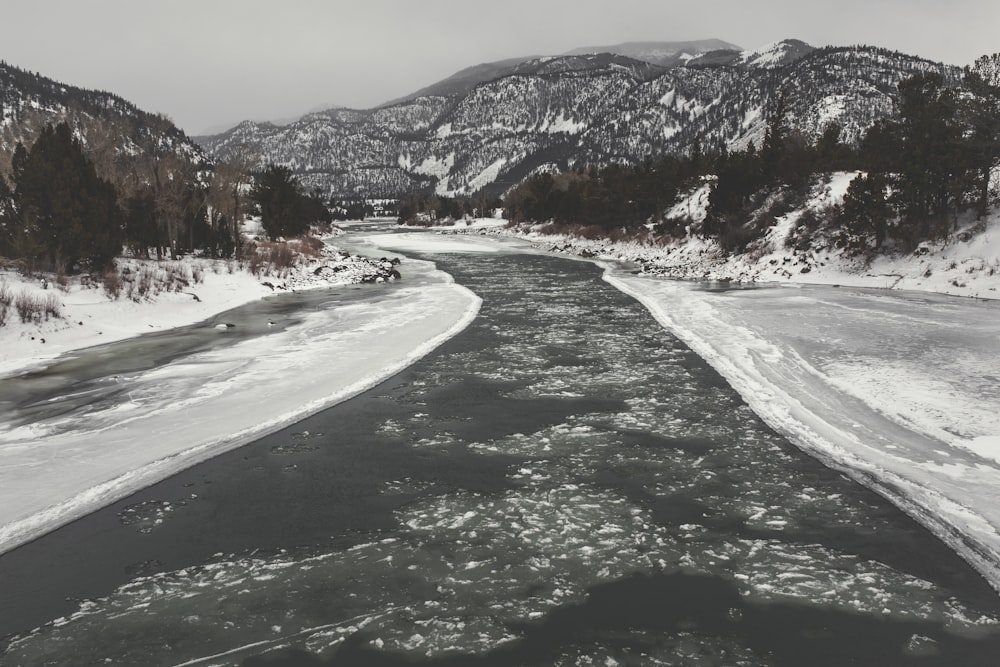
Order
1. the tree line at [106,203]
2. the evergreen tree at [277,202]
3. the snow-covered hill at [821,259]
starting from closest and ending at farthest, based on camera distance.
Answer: the tree line at [106,203] < the snow-covered hill at [821,259] < the evergreen tree at [277,202]

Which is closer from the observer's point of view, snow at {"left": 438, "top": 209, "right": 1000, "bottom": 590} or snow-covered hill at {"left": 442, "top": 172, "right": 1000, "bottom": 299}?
snow at {"left": 438, "top": 209, "right": 1000, "bottom": 590}

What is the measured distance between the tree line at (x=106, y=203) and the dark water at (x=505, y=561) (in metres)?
14.5

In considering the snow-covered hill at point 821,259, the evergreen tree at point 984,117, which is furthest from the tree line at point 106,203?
the evergreen tree at point 984,117

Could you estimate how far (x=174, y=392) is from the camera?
9.32 meters

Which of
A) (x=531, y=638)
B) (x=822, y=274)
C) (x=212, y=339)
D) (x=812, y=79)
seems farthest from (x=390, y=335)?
(x=812, y=79)

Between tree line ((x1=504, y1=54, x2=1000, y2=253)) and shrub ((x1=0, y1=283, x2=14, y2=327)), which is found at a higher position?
tree line ((x1=504, y1=54, x2=1000, y2=253))

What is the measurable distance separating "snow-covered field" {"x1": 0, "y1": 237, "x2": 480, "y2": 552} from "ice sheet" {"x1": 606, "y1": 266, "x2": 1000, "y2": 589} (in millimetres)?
6405

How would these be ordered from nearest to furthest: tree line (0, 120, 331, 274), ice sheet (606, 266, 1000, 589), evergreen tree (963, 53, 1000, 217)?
ice sheet (606, 266, 1000, 589) < tree line (0, 120, 331, 274) < evergreen tree (963, 53, 1000, 217)

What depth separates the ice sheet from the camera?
5402 mm

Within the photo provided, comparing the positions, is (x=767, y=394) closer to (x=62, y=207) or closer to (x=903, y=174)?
(x=62, y=207)

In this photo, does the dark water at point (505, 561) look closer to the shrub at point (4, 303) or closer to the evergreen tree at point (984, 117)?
the shrub at point (4, 303)

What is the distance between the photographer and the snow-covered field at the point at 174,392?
6.02m

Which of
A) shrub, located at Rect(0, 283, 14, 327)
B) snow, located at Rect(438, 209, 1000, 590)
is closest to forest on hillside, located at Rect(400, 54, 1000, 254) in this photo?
snow, located at Rect(438, 209, 1000, 590)

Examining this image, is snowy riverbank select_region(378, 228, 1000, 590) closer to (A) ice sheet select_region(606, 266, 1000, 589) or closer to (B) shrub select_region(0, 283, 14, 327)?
(A) ice sheet select_region(606, 266, 1000, 589)
